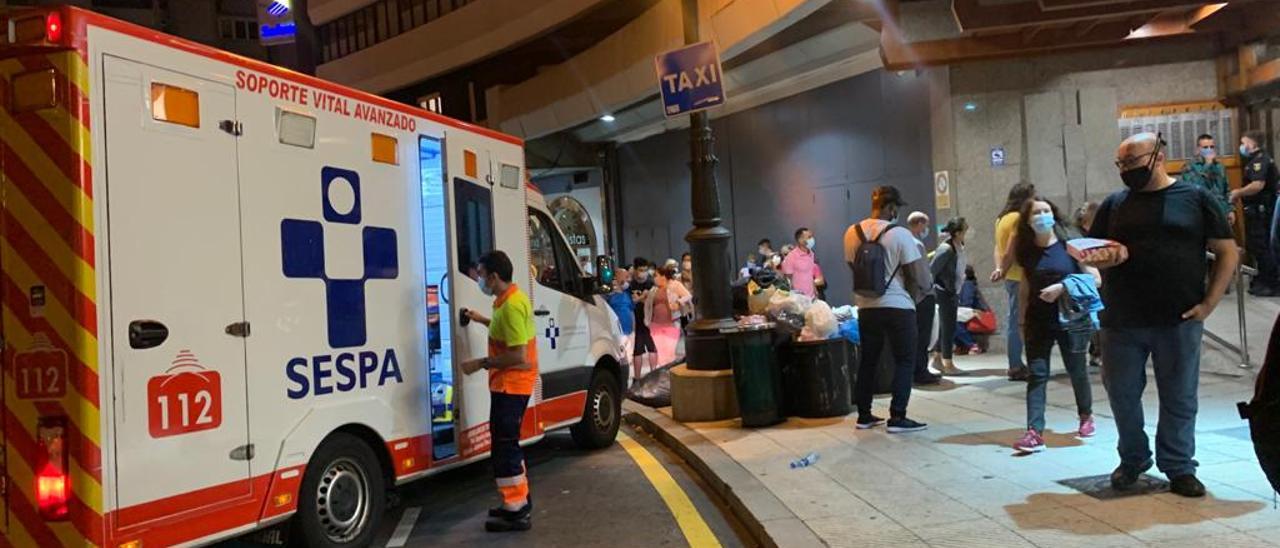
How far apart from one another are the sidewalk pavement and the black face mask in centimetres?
174

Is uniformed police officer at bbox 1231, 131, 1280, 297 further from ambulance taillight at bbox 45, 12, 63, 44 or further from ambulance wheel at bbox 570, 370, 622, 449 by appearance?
ambulance taillight at bbox 45, 12, 63, 44

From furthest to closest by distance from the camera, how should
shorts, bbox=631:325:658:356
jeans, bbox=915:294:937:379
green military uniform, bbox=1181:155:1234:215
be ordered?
shorts, bbox=631:325:658:356
green military uniform, bbox=1181:155:1234:215
jeans, bbox=915:294:937:379

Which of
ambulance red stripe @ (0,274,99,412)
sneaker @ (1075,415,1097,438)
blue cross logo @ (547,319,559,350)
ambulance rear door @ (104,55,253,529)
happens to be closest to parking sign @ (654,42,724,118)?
blue cross logo @ (547,319,559,350)

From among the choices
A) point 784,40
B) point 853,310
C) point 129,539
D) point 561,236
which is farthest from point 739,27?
point 129,539

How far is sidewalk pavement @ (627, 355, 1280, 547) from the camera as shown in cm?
478

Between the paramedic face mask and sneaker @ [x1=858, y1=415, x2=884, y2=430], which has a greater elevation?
the paramedic face mask

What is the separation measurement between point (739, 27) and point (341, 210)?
9.44 m

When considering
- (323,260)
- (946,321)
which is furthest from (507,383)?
(946,321)

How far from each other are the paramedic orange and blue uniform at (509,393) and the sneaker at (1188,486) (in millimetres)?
3814

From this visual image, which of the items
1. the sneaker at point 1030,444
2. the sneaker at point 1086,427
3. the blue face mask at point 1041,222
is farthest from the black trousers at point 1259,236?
the sneaker at point 1030,444

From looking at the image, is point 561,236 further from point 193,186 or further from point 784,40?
point 784,40

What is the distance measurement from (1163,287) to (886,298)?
8.73 feet

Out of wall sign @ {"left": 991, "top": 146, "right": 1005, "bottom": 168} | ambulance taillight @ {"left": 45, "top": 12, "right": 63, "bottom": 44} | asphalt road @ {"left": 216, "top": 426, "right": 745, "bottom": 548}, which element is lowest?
asphalt road @ {"left": 216, "top": 426, "right": 745, "bottom": 548}

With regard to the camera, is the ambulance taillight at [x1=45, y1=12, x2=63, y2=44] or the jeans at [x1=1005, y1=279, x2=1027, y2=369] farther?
the jeans at [x1=1005, y1=279, x2=1027, y2=369]
